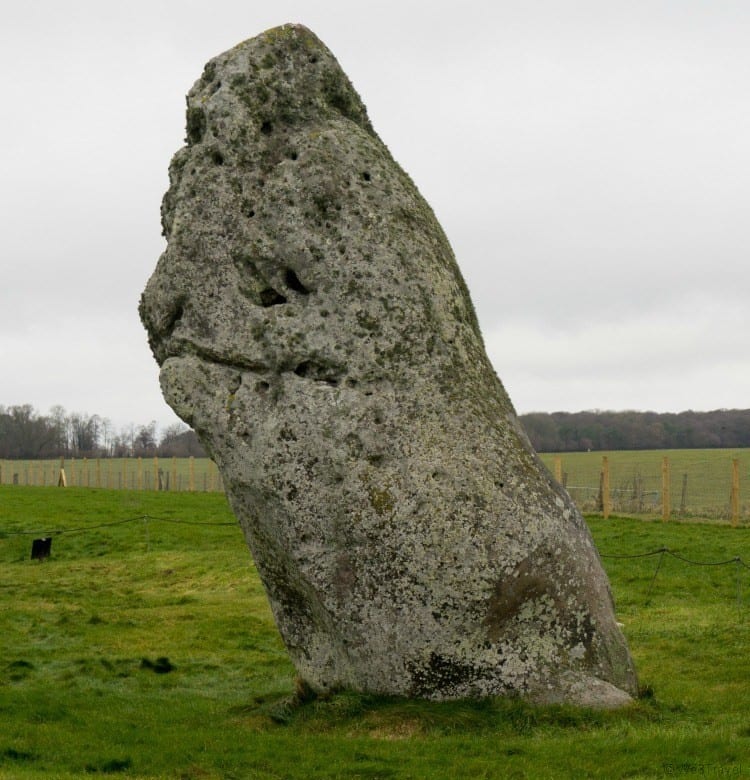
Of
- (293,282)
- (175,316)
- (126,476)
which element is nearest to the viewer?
(293,282)

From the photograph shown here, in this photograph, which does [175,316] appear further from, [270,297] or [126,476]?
[126,476]

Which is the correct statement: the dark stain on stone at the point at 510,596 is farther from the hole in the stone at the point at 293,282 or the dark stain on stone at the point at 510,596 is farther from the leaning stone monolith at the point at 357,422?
the hole in the stone at the point at 293,282

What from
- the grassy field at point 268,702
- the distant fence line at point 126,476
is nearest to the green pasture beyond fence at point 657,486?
the distant fence line at point 126,476

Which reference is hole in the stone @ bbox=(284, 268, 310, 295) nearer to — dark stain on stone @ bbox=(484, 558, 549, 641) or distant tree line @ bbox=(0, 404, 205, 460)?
dark stain on stone @ bbox=(484, 558, 549, 641)

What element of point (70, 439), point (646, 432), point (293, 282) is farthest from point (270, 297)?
point (70, 439)

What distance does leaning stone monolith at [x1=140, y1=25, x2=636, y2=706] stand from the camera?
9.15 m

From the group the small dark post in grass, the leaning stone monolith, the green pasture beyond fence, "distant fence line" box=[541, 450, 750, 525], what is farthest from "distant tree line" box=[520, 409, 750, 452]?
the leaning stone monolith

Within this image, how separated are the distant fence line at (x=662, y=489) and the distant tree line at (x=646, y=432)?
903 inches

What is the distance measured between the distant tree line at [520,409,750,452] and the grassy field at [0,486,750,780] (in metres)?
50.4

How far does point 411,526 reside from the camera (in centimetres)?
→ 910

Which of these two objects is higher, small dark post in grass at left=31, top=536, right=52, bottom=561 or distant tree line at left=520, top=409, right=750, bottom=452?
distant tree line at left=520, top=409, right=750, bottom=452

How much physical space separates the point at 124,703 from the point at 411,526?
407cm

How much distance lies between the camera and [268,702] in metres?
10.5

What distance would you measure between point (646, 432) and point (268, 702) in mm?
66971
